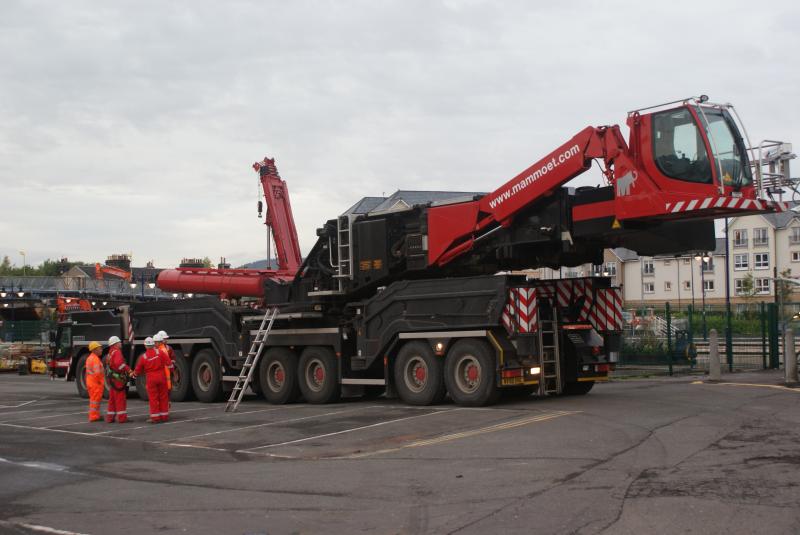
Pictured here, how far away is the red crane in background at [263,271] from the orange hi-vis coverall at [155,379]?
165 inches

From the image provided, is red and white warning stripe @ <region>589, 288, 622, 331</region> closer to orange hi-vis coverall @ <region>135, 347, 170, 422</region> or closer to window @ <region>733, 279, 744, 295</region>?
orange hi-vis coverall @ <region>135, 347, 170, 422</region>

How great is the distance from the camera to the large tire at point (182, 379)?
19859 millimetres

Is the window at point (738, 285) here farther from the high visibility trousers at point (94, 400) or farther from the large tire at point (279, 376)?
the high visibility trousers at point (94, 400)

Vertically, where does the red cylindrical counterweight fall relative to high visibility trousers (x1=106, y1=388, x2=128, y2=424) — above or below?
above

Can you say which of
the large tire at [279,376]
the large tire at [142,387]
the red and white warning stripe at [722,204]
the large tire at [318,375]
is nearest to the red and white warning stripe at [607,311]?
the red and white warning stripe at [722,204]

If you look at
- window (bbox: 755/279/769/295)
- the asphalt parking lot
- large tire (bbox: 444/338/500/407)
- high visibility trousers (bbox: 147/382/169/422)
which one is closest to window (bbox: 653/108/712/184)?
the asphalt parking lot

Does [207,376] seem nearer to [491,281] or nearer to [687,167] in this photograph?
[491,281]

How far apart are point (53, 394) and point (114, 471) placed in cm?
1516

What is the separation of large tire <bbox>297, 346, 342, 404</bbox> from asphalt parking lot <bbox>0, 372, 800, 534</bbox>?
1419 millimetres

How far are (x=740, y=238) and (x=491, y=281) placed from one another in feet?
245

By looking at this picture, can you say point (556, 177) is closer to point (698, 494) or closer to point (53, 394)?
point (698, 494)

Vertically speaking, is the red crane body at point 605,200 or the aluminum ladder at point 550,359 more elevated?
the red crane body at point 605,200

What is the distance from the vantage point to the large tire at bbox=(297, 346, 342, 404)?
17.0 metres

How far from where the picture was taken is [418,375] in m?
15.3
